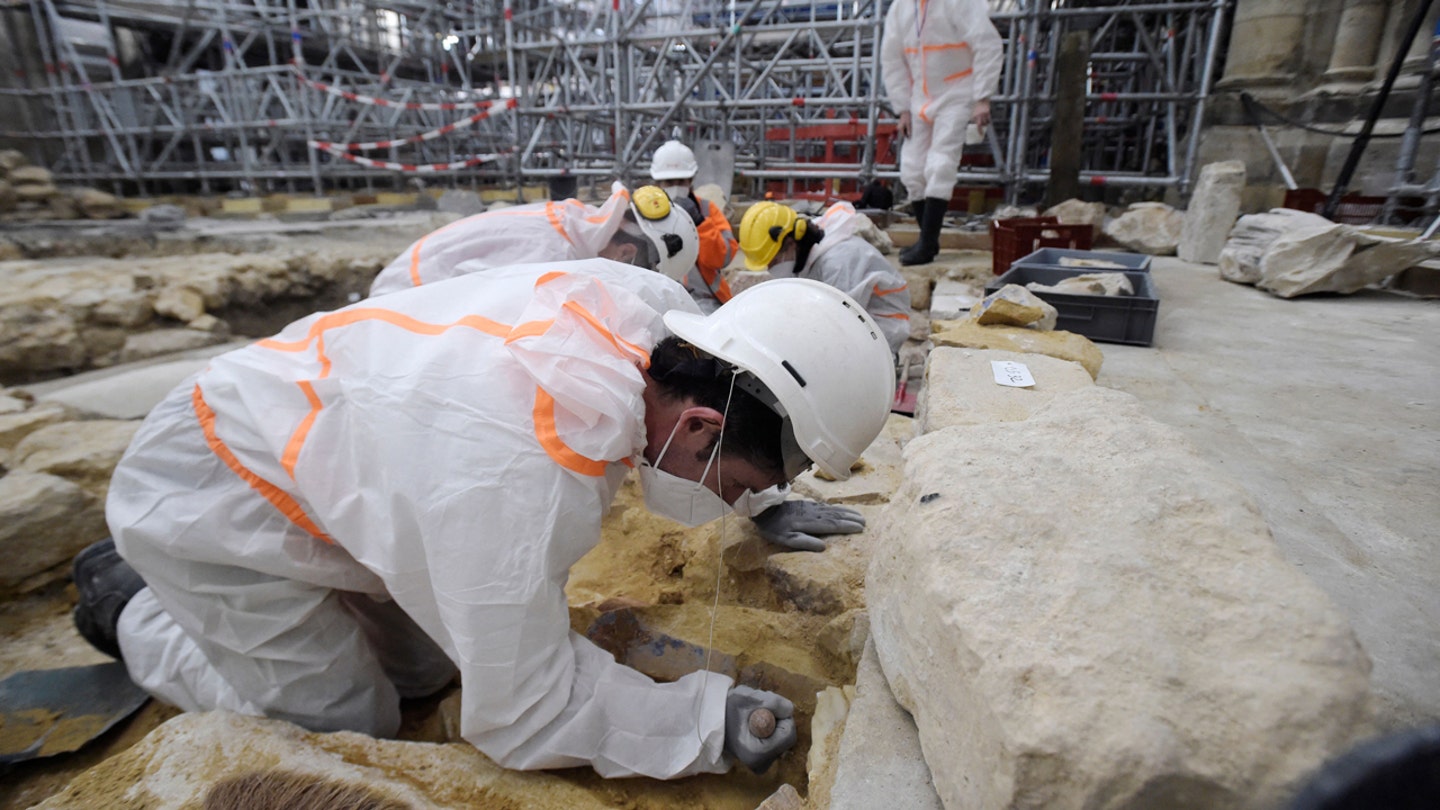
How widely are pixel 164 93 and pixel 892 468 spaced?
14628 millimetres

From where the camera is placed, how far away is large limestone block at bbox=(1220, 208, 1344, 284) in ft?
14.6

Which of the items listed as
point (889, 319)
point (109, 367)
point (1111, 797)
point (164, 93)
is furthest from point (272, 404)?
point (164, 93)

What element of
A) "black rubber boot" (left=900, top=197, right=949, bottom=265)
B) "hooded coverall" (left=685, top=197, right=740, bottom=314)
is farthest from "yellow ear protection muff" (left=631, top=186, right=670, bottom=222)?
"black rubber boot" (left=900, top=197, right=949, bottom=265)

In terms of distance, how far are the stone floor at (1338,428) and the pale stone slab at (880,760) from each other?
0.60 metres

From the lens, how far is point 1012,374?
240cm

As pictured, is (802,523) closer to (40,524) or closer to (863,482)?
(863,482)

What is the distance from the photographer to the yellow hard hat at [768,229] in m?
4.58

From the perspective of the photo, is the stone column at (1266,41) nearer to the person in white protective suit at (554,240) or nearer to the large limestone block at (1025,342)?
the large limestone block at (1025,342)

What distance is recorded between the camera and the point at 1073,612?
39.0 inches

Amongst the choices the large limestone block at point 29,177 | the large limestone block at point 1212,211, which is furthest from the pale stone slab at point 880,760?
the large limestone block at point 29,177

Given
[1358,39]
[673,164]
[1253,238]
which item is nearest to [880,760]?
[1253,238]

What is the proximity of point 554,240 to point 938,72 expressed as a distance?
12.8ft

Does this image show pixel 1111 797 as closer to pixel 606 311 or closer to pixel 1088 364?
pixel 606 311

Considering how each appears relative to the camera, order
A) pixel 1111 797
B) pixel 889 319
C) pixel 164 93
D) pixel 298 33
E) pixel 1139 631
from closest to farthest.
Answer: pixel 1111 797 → pixel 1139 631 → pixel 889 319 → pixel 298 33 → pixel 164 93
